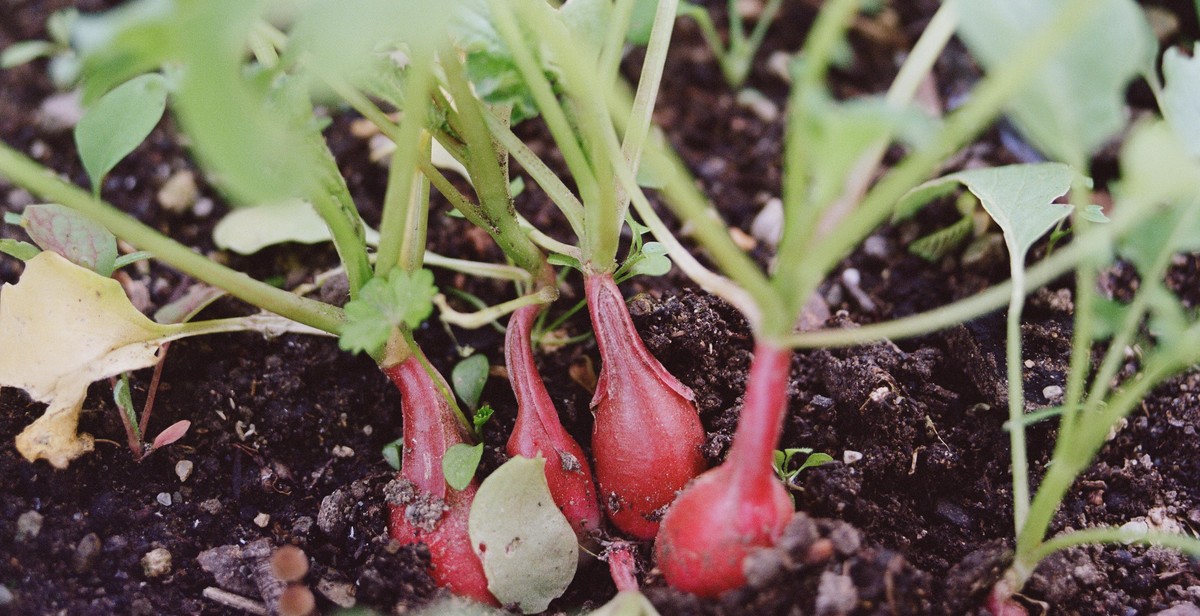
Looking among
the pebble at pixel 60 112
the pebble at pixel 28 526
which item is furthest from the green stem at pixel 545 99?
the pebble at pixel 60 112

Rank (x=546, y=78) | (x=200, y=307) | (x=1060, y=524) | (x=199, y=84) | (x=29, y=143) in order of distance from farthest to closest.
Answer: (x=29, y=143)
(x=200, y=307)
(x=1060, y=524)
(x=546, y=78)
(x=199, y=84)

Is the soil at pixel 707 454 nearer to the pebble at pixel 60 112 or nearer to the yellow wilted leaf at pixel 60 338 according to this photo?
the yellow wilted leaf at pixel 60 338

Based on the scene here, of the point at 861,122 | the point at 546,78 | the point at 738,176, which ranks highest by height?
the point at 861,122

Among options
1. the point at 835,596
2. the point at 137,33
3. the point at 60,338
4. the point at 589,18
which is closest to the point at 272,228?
the point at 60,338

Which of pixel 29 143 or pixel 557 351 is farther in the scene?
pixel 29 143

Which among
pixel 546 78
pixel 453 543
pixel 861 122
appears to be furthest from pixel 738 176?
pixel 861 122

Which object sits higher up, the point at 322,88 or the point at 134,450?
the point at 322,88

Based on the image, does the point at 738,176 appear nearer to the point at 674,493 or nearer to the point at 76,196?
the point at 674,493
